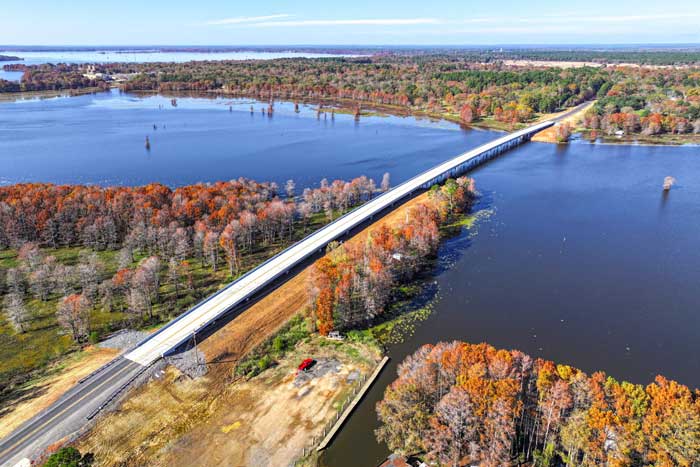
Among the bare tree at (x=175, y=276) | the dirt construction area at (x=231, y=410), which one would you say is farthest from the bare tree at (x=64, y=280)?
the dirt construction area at (x=231, y=410)

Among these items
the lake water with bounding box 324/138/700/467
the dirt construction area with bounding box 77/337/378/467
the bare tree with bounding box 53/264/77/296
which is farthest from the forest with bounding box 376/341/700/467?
the bare tree with bounding box 53/264/77/296

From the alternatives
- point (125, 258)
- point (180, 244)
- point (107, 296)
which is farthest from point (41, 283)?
point (180, 244)

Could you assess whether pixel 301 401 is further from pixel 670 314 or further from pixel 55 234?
pixel 55 234

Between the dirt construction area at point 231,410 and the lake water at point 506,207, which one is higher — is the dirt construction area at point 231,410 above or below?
below

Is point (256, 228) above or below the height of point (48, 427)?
above

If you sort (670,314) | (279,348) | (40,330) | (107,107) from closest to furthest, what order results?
(279,348), (40,330), (670,314), (107,107)

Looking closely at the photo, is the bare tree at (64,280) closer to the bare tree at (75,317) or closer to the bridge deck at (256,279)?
the bare tree at (75,317)

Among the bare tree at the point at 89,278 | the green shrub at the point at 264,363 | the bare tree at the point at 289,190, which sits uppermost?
the bare tree at the point at 289,190

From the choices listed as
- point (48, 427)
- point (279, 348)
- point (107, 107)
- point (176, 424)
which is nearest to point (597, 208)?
point (279, 348)
